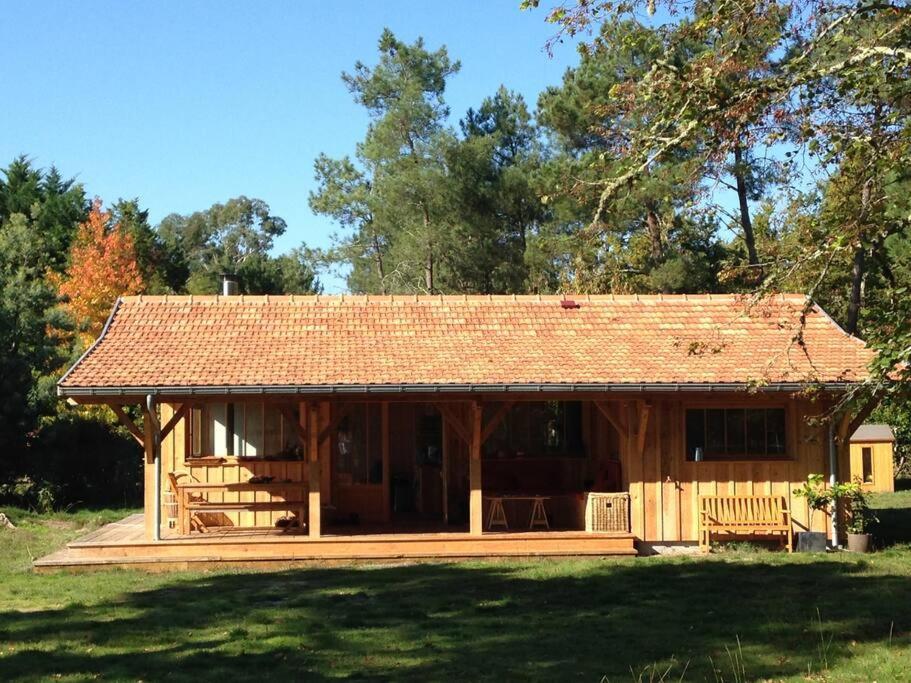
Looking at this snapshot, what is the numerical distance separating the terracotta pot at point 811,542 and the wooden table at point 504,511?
3539 mm

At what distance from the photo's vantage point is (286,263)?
55.1 meters

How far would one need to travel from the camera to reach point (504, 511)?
16625 millimetres

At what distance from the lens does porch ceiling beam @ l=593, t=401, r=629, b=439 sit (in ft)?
51.6

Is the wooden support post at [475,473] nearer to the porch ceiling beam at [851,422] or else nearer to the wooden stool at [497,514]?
the wooden stool at [497,514]

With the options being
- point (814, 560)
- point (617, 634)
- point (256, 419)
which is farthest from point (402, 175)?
point (617, 634)

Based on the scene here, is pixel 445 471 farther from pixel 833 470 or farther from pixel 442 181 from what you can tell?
pixel 442 181

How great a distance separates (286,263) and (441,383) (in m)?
41.4

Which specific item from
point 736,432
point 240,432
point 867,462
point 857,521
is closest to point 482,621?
point 736,432

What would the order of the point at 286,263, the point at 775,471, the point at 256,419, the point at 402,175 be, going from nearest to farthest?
1. the point at 775,471
2. the point at 256,419
3. the point at 402,175
4. the point at 286,263

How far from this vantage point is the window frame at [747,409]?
52.7 ft

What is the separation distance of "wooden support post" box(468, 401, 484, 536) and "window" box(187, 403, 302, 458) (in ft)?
10.0

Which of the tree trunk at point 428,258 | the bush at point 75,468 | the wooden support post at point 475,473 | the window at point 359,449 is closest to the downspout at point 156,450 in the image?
the window at point 359,449

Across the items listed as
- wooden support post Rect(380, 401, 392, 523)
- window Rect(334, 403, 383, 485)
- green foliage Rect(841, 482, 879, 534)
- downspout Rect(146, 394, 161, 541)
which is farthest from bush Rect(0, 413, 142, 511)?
green foliage Rect(841, 482, 879, 534)

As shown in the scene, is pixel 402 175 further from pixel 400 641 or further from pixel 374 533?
pixel 400 641
